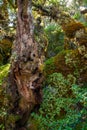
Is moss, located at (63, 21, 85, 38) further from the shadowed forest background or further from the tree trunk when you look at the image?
the tree trunk

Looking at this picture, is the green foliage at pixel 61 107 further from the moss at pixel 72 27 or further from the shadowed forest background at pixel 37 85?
the moss at pixel 72 27

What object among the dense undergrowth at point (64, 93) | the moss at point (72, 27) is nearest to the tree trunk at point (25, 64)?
the dense undergrowth at point (64, 93)

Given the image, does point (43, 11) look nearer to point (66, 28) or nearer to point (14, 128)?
point (66, 28)

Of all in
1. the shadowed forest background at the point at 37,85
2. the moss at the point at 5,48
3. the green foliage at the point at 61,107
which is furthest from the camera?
the moss at the point at 5,48

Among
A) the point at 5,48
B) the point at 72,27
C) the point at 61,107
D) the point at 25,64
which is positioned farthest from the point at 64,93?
the point at 5,48

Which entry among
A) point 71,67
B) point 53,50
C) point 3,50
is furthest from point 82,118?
point 53,50

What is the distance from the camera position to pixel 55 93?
5270mm

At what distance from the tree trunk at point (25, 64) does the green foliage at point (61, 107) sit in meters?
0.36

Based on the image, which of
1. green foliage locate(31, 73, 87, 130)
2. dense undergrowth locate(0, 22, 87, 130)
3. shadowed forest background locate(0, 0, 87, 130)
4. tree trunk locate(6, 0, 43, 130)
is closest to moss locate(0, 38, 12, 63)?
dense undergrowth locate(0, 22, 87, 130)

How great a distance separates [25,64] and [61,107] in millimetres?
1228

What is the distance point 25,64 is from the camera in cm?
443

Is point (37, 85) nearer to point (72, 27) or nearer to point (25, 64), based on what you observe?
point (25, 64)

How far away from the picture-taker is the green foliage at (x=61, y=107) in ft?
13.1

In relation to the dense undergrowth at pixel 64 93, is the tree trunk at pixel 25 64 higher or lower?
higher
